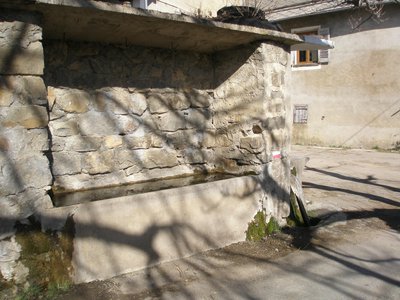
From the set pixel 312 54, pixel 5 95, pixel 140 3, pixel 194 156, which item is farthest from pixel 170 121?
pixel 312 54

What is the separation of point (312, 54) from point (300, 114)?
198 cm

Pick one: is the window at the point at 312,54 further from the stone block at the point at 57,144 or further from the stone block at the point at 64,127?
the stone block at the point at 57,144

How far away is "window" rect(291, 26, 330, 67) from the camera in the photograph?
1258 cm

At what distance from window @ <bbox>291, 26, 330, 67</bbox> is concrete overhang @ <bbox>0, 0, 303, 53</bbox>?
8407mm

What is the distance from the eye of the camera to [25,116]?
9.65 feet

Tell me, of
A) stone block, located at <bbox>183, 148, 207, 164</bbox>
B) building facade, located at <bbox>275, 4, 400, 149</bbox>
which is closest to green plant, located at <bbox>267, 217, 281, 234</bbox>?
stone block, located at <bbox>183, 148, 207, 164</bbox>

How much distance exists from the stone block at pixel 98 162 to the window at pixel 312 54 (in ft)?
32.2

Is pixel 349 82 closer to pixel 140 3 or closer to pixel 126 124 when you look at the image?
pixel 140 3

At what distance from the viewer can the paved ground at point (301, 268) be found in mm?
3232

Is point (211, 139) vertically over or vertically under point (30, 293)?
over

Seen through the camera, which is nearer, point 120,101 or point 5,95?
point 5,95

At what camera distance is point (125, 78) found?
453cm

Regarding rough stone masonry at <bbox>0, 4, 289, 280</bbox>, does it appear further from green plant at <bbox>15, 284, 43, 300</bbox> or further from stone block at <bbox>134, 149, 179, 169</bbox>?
green plant at <bbox>15, 284, 43, 300</bbox>

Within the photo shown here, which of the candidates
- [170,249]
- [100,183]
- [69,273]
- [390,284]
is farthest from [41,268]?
[390,284]
